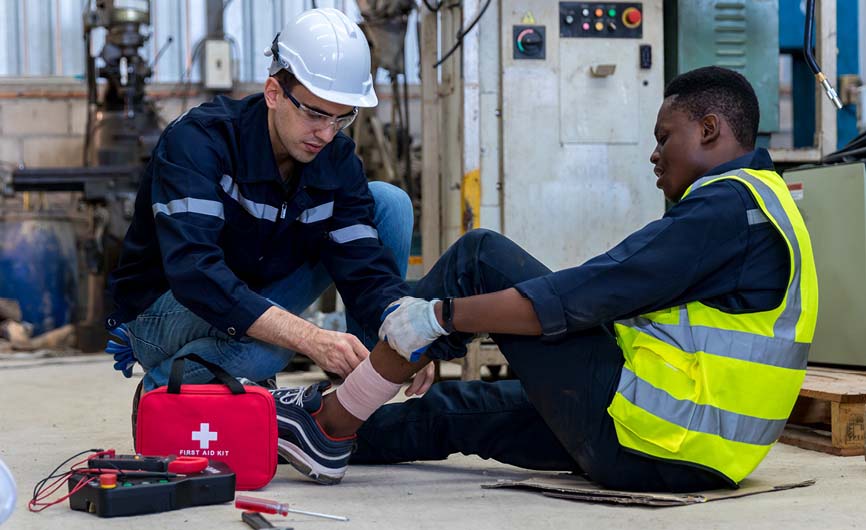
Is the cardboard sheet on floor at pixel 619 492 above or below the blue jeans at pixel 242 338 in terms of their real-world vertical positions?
below

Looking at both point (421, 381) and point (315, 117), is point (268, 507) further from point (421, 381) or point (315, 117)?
point (315, 117)

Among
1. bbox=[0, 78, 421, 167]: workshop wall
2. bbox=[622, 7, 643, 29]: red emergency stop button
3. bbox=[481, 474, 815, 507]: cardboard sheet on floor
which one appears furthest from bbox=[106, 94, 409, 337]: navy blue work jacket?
bbox=[0, 78, 421, 167]: workshop wall

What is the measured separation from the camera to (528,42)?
3545mm

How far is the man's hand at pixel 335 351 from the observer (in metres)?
1.91

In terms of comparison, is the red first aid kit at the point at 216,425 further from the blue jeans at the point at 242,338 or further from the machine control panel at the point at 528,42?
the machine control panel at the point at 528,42

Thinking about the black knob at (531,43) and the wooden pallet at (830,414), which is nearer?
the wooden pallet at (830,414)

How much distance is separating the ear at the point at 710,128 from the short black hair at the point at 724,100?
11 millimetres

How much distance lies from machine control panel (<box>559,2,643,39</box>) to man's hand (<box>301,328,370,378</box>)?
6.57 ft

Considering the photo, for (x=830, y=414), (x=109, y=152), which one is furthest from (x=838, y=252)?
(x=109, y=152)

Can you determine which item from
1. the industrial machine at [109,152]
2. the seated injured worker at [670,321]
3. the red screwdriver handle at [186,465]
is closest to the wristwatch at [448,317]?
the seated injured worker at [670,321]

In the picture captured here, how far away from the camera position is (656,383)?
1.71 m

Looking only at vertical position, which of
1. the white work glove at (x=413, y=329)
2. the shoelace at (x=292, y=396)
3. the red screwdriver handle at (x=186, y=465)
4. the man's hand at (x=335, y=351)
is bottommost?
the red screwdriver handle at (x=186, y=465)

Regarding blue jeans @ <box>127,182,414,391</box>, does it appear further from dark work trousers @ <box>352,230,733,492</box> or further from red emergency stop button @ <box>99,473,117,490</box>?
red emergency stop button @ <box>99,473,117,490</box>

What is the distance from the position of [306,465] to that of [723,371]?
776 millimetres
